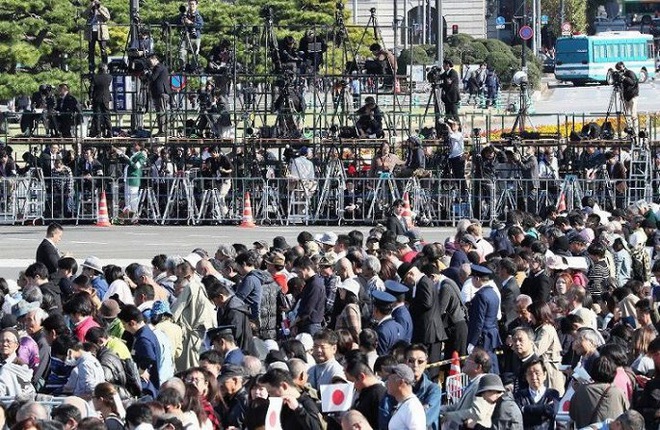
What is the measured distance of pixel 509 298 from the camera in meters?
18.2

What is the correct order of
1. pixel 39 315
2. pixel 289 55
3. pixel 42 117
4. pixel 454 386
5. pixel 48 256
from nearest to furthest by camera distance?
pixel 454 386 → pixel 39 315 → pixel 48 256 → pixel 42 117 → pixel 289 55

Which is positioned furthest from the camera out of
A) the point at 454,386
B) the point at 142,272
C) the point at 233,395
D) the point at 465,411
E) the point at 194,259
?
the point at 194,259

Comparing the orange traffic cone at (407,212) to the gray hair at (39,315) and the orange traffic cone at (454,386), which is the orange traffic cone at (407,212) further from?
the orange traffic cone at (454,386)

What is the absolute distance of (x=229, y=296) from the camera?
17.1 m

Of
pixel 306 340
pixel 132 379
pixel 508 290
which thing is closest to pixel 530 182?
Answer: pixel 508 290

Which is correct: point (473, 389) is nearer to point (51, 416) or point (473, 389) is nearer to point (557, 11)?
point (51, 416)

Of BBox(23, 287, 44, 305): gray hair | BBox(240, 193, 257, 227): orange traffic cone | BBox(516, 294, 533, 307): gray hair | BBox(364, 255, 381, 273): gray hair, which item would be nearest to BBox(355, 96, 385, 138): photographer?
BBox(240, 193, 257, 227): orange traffic cone

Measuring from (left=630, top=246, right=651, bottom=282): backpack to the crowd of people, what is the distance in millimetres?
24

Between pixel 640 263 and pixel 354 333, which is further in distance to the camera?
pixel 640 263

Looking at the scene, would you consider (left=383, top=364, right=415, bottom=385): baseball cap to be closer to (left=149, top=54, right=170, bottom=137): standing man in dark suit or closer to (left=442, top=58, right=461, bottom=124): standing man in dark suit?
(left=149, top=54, right=170, bottom=137): standing man in dark suit

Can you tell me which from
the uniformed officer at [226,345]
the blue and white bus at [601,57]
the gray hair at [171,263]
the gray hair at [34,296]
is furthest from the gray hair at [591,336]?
the blue and white bus at [601,57]

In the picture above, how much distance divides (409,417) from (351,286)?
19.0 feet

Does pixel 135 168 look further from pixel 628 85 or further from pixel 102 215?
pixel 628 85

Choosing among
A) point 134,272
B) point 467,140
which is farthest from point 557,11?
point 134,272
